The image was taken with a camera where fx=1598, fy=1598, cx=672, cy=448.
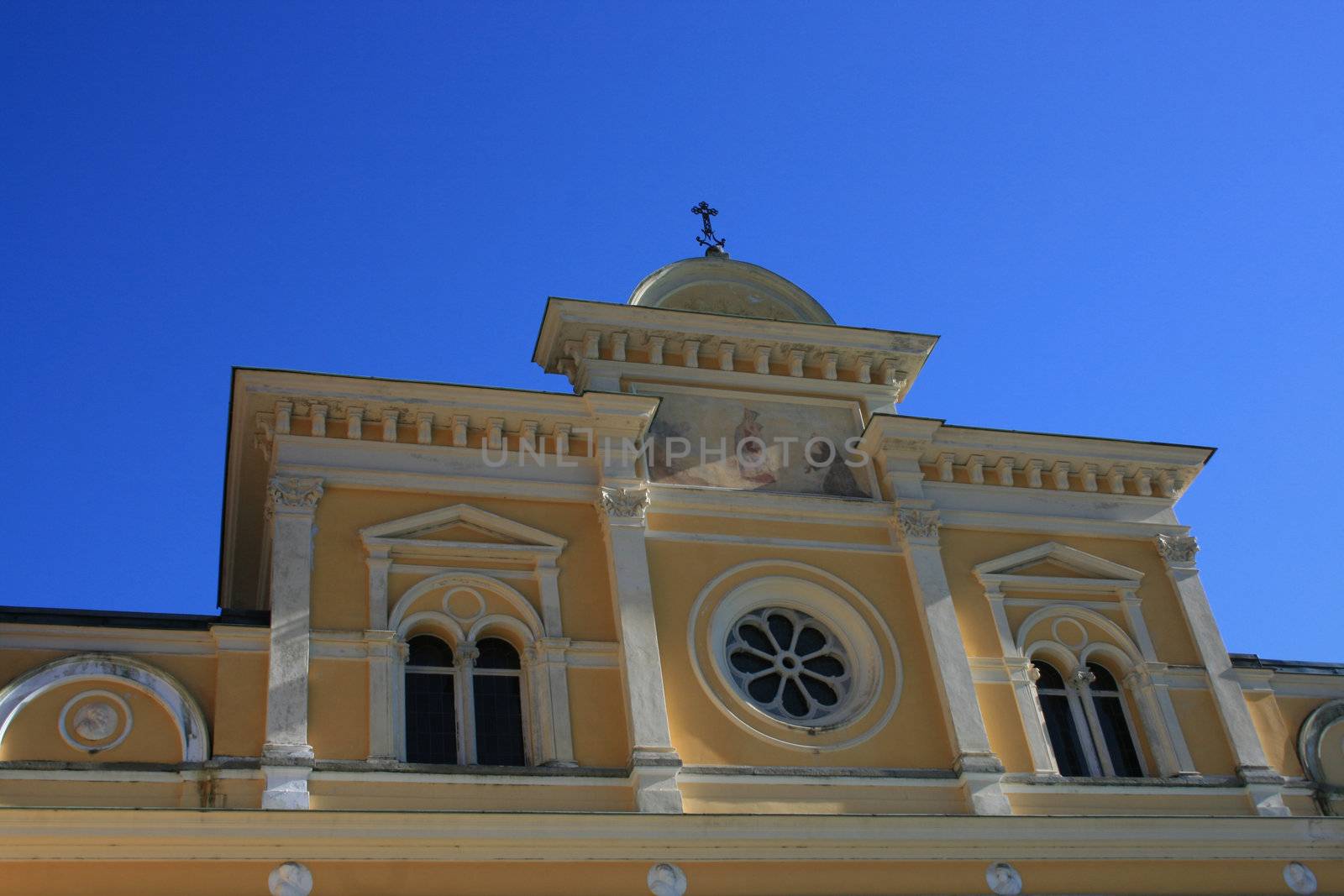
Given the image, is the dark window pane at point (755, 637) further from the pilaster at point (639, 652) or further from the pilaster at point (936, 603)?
the pilaster at point (936, 603)

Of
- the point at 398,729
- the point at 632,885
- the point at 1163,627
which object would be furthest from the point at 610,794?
the point at 1163,627

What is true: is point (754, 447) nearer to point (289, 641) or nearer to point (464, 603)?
point (464, 603)

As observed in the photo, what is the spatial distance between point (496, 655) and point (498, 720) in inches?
33.8

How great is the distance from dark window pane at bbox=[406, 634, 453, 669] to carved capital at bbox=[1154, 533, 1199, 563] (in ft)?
32.1

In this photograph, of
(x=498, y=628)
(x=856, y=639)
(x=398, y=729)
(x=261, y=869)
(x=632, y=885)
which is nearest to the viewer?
(x=261, y=869)

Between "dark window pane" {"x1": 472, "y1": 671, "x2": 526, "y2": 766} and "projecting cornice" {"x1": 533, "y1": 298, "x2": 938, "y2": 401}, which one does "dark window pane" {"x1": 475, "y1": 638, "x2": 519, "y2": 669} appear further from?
"projecting cornice" {"x1": 533, "y1": 298, "x2": 938, "y2": 401}

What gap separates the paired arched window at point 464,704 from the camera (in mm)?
17344

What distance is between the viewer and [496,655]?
18312 mm

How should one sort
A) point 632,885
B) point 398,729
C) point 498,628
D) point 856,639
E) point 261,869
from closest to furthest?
point 261,869 → point 632,885 → point 398,729 → point 498,628 → point 856,639

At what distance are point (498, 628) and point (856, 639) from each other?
4.46 meters

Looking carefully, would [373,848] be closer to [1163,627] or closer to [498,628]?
[498,628]

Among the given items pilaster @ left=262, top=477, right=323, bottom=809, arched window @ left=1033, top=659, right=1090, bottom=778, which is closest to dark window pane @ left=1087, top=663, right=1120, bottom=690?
arched window @ left=1033, top=659, right=1090, bottom=778

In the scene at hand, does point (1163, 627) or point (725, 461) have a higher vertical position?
point (725, 461)

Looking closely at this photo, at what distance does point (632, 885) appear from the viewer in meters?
16.0
